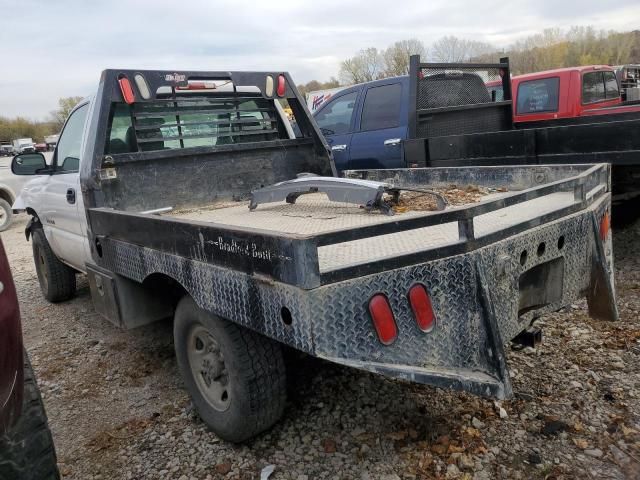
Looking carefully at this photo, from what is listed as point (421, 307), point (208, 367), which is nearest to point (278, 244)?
point (421, 307)

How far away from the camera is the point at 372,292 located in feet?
6.56

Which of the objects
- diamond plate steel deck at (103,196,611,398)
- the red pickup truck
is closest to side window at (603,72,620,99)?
the red pickup truck

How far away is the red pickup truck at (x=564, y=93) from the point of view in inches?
334

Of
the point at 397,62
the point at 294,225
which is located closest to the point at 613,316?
the point at 294,225

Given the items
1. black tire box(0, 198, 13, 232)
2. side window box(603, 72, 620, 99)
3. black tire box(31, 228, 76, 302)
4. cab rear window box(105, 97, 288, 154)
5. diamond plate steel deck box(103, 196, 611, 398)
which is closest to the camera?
diamond plate steel deck box(103, 196, 611, 398)

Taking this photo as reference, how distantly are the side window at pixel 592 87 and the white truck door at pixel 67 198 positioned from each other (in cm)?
762

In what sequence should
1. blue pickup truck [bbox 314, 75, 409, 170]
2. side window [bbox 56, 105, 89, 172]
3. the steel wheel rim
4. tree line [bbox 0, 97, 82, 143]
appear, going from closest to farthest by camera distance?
the steel wheel rim, side window [bbox 56, 105, 89, 172], blue pickup truck [bbox 314, 75, 409, 170], tree line [bbox 0, 97, 82, 143]

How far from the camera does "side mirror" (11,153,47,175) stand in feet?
14.4

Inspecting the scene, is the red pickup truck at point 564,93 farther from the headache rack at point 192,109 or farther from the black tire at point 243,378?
the black tire at point 243,378

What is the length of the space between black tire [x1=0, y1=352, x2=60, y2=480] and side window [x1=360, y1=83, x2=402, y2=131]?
20.0ft

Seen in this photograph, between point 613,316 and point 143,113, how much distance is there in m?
3.39

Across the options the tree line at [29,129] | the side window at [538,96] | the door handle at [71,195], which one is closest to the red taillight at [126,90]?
the door handle at [71,195]

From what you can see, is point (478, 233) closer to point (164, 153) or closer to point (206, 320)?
point (206, 320)

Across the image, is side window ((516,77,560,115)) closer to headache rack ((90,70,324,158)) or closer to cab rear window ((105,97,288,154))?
headache rack ((90,70,324,158))
